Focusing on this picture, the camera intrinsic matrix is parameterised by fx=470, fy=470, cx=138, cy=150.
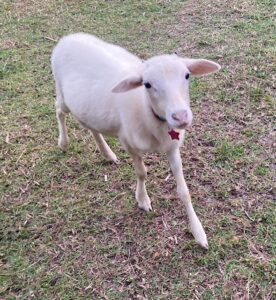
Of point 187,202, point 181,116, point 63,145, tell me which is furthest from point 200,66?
point 63,145

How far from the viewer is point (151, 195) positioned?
336cm

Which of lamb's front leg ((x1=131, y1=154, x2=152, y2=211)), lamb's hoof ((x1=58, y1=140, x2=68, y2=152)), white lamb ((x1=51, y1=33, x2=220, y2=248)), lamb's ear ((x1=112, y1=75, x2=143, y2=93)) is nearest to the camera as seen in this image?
white lamb ((x1=51, y1=33, x2=220, y2=248))

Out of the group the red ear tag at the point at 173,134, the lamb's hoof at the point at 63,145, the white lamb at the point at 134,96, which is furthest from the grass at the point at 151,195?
the red ear tag at the point at 173,134

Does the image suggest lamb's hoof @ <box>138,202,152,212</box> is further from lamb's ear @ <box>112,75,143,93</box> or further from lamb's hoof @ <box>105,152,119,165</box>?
lamb's ear @ <box>112,75,143,93</box>

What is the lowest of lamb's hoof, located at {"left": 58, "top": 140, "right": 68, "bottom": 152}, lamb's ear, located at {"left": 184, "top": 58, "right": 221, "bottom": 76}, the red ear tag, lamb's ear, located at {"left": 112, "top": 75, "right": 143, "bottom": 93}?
lamb's hoof, located at {"left": 58, "top": 140, "right": 68, "bottom": 152}

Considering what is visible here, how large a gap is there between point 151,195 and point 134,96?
2.89 feet

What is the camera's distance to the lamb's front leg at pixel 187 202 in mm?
2896

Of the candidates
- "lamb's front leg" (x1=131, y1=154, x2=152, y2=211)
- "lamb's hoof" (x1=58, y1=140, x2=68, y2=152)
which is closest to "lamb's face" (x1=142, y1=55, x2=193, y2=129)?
"lamb's front leg" (x1=131, y1=154, x2=152, y2=211)

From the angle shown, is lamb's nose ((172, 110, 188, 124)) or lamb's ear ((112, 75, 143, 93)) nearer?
lamb's nose ((172, 110, 188, 124))

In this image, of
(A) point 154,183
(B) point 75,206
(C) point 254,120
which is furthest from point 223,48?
(B) point 75,206

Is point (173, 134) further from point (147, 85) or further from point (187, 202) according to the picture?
point (187, 202)

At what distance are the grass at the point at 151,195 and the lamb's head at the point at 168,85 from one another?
0.95 meters

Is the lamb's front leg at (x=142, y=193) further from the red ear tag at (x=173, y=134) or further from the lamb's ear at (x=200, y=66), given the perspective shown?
the lamb's ear at (x=200, y=66)

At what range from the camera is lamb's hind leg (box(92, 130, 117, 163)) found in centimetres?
360
